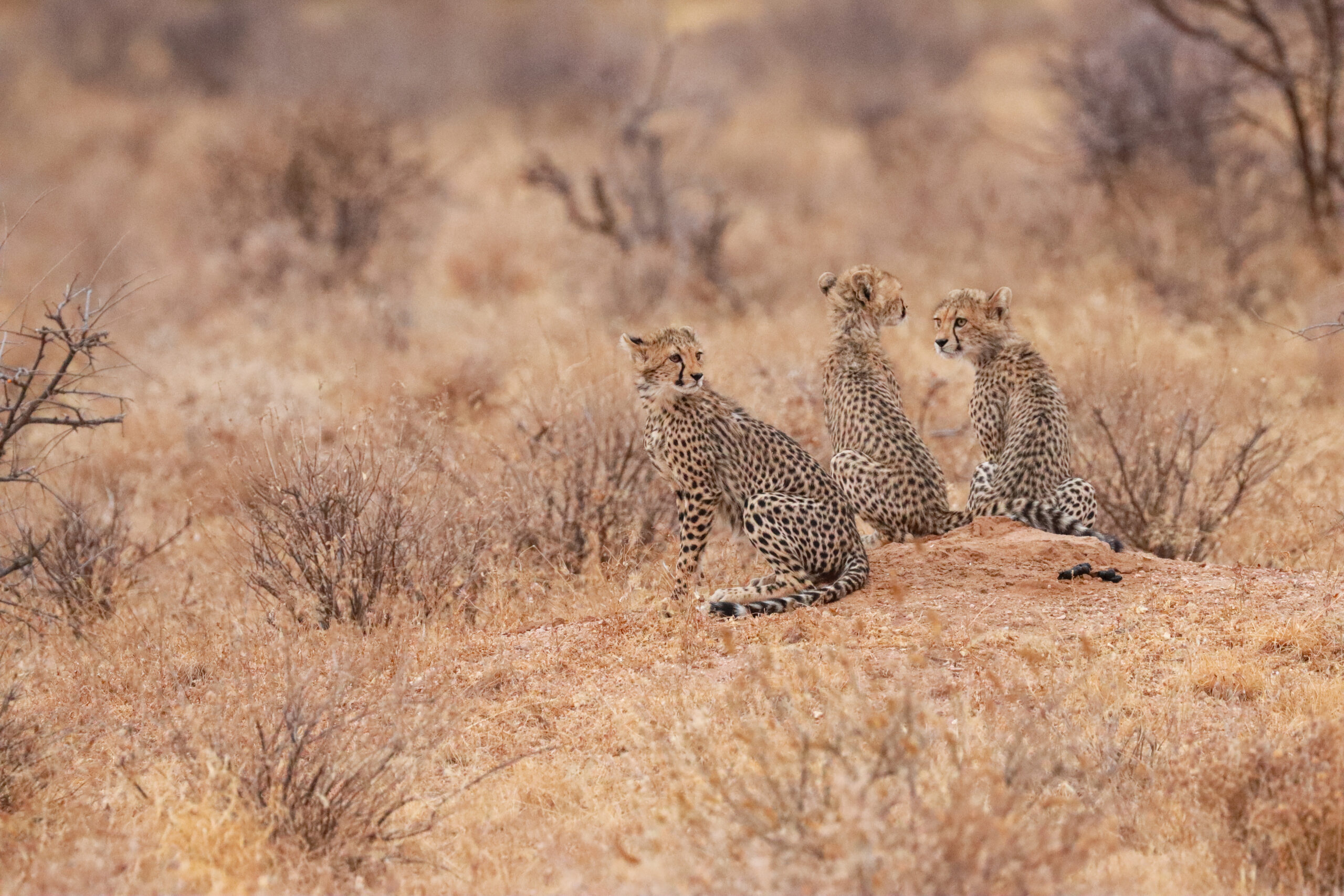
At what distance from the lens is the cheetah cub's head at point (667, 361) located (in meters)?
5.85

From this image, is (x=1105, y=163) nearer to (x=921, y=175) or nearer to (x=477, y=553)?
(x=921, y=175)

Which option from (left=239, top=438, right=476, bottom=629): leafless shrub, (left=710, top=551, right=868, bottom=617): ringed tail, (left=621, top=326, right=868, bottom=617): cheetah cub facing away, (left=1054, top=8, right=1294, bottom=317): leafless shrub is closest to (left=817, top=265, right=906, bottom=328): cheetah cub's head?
(left=621, top=326, right=868, bottom=617): cheetah cub facing away

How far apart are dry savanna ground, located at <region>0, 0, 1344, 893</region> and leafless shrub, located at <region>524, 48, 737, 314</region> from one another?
0.23 feet

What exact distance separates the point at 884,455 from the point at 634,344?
1.14 m

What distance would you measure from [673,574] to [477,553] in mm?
908

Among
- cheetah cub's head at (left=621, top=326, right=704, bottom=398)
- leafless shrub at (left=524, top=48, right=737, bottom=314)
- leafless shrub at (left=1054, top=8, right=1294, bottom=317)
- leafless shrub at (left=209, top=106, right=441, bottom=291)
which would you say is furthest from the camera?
leafless shrub at (left=209, top=106, right=441, bottom=291)

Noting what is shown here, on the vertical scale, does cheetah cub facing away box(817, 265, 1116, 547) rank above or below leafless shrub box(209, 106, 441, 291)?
below

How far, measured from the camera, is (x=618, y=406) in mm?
7352

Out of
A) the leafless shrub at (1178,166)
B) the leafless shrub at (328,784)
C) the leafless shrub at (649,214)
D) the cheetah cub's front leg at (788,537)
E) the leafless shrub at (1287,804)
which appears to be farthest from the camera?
the leafless shrub at (649,214)

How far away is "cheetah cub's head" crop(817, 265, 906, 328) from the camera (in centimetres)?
666

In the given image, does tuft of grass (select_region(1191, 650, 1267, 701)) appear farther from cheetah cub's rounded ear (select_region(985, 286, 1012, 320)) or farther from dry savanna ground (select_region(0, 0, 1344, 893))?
cheetah cub's rounded ear (select_region(985, 286, 1012, 320))

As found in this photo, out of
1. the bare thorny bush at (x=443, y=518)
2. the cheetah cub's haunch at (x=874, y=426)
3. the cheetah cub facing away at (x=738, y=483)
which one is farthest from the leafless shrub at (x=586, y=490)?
the cheetah cub's haunch at (x=874, y=426)

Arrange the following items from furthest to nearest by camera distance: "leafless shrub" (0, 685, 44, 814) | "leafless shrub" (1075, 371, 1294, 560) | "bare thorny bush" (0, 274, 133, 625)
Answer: "leafless shrub" (1075, 371, 1294, 560), "bare thorny bush" (0, 274, 133, 625), "leafless shrub" (0, 685, 44, 814)

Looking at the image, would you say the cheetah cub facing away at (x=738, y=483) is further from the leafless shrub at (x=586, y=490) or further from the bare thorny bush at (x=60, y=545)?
the bare thorny bush at (x=60, y=545)
